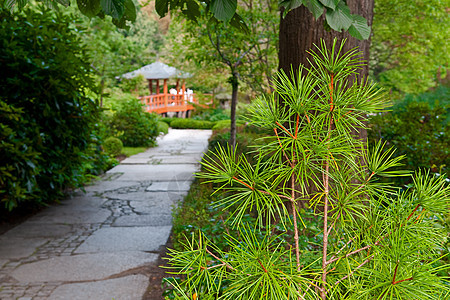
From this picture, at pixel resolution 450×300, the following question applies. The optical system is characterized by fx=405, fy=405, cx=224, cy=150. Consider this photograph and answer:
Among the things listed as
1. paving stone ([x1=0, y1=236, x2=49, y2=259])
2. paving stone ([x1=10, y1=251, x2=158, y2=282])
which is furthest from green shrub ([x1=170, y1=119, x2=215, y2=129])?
paving stone ([x1=10, y1=251, x2=158, y2=282])

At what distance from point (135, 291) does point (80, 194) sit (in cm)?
421

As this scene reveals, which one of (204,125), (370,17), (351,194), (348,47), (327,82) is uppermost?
(370,17)

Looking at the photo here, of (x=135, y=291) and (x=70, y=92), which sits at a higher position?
(x=70, y=92)

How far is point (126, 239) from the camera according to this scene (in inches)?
191

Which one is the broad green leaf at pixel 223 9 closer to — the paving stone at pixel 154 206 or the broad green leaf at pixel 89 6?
the broad green leaf at pixel 89 6

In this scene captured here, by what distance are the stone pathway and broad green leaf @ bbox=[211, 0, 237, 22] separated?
241 cm

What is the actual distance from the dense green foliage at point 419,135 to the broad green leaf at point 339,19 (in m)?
3.76

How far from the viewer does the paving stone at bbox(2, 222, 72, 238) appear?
5.01 meters

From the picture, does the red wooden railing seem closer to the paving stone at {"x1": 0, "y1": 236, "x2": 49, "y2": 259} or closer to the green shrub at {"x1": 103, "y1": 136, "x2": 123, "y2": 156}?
the green shrub at {"x1": 103, "y1": 136, "x2": 123, "y2": 156}

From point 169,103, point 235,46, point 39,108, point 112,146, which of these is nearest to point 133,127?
point 112,146

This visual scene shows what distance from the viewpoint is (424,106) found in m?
6.23

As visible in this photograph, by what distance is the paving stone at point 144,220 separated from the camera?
5.50m

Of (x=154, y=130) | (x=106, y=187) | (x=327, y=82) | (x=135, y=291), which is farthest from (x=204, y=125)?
(x=327, y=82)

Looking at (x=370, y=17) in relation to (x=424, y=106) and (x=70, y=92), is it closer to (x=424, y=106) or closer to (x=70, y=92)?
(x=424, y=106)
